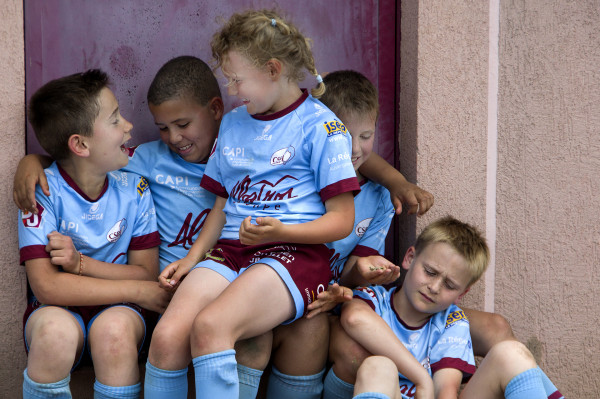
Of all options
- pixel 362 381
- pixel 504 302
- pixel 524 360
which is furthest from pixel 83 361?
pixel 504 302

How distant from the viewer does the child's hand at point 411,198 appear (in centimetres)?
295

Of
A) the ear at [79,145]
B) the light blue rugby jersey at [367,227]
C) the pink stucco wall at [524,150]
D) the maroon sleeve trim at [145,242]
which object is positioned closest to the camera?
the ear at [79,145]

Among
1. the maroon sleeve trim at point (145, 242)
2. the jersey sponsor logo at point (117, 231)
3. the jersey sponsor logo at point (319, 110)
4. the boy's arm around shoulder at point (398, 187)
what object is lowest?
the maroon sleeve trim at point (145, 242)

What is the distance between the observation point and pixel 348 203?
2.56 m

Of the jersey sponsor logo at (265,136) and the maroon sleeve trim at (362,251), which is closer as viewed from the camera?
the jersey sponsor logo at (265,136)

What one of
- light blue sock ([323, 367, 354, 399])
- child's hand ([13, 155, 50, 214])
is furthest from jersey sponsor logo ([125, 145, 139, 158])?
light blue sock ([323, 367, 354, 399])

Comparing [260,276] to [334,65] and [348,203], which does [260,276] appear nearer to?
[348,203]

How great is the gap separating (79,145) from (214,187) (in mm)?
565

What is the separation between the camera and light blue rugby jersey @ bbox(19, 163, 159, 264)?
102 inches

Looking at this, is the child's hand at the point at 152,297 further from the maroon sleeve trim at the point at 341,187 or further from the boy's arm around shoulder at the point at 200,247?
the maroon sleeve trim at the point at 341,187

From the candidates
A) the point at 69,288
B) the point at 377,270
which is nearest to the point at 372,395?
the point at 377,270

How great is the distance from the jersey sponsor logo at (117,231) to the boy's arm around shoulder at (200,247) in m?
0.26

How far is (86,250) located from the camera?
2.75 m

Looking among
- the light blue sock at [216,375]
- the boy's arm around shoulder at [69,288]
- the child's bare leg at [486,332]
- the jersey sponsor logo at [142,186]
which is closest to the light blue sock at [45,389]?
the boy's arm around shoulder at [69,288]
